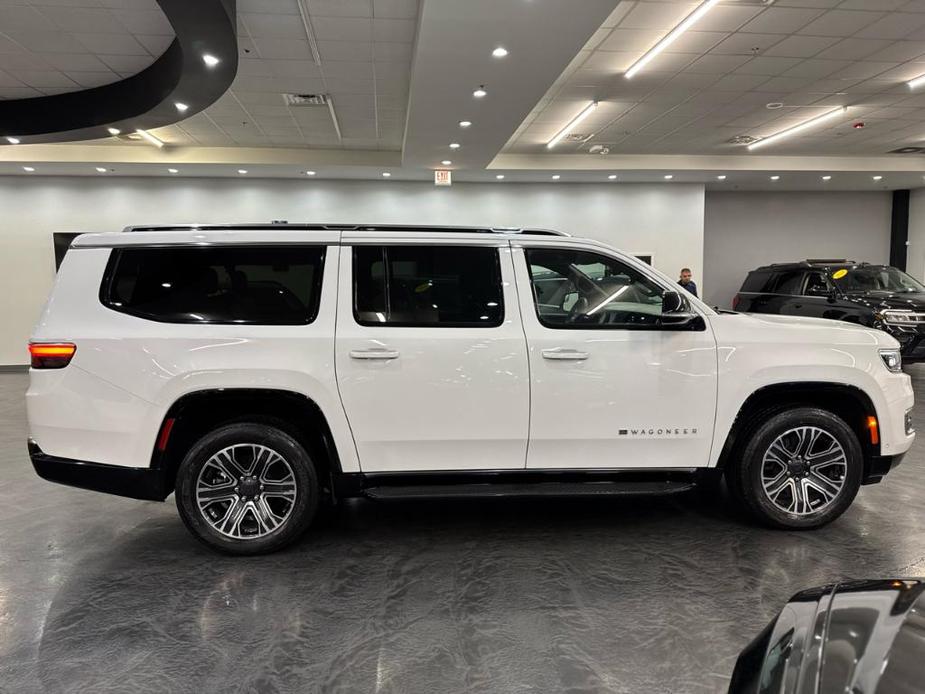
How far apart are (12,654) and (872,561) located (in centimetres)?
428

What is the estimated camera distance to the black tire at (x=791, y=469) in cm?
347

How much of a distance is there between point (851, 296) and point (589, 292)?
893 cm

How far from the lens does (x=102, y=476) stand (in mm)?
3150

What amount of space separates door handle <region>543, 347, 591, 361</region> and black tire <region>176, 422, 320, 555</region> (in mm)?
1485

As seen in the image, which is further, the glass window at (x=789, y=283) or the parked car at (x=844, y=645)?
the glass window at (x=789, y=283)

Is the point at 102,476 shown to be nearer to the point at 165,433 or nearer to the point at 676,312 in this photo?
the point at 165,433

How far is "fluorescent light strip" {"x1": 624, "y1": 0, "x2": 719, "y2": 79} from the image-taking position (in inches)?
236

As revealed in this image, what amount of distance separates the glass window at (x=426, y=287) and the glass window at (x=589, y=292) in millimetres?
265

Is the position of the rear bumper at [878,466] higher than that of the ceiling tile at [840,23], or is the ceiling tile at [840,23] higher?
the ceiling tile at [840,23]

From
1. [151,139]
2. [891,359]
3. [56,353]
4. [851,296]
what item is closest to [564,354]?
[891,359]

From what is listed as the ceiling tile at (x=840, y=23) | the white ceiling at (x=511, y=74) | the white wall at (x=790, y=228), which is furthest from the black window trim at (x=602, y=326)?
the white wall at (x=790, y=228)

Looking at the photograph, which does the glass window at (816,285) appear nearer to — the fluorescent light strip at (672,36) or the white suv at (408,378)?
the fluorescent light strip at (672,36)

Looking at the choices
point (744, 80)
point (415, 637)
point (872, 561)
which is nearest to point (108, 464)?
point (415, 637)

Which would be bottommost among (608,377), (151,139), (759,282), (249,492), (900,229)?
(249,492)
